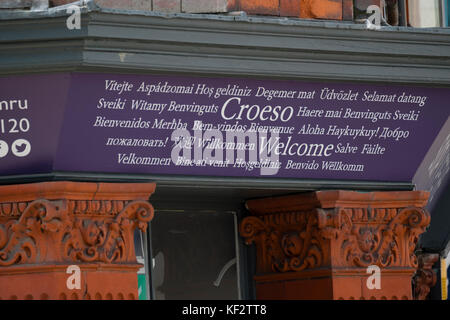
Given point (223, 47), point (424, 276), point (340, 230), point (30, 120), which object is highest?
point (223, 47)

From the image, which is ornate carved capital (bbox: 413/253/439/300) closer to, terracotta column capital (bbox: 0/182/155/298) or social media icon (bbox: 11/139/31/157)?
terracotta column capital (bbox: 0/182/155/298)

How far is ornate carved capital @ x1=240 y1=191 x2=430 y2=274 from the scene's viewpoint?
952cm

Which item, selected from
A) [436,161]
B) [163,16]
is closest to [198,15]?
[163,16]

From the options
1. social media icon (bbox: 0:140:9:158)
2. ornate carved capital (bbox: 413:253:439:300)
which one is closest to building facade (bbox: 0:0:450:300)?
social media icon (bbox: 0:140:9:158)

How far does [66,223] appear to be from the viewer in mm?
8703

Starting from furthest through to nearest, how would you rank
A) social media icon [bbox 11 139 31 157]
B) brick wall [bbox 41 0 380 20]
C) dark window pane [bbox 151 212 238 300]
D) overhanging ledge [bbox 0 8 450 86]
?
dark window pane [bbox 151 212 238 300] → brick wall [bbox 41 0 380 20] → social media icon [bbox 11 139 31 157] → overhanging ledge [bbox 0 8 450 86]

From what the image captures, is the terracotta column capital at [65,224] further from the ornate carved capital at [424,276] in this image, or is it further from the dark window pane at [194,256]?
the ornate carved capital at [424,276]

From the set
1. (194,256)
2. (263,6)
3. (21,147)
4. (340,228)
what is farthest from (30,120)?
(340,228)

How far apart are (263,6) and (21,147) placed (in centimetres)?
172

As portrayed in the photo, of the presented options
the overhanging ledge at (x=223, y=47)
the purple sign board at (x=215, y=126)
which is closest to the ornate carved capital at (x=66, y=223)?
the purple sign board at (x=215, y=126)

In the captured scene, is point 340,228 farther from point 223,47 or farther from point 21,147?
point 21,147

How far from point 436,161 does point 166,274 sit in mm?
2018

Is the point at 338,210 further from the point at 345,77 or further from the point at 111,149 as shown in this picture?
the point at 111,149

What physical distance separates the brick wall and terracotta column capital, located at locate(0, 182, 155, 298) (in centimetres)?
108
